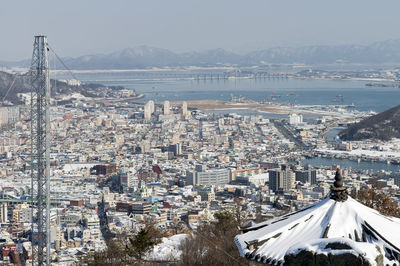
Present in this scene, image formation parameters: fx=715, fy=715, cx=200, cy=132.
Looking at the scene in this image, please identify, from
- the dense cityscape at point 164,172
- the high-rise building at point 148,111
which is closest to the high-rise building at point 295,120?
the dense cityscape at point 164,172

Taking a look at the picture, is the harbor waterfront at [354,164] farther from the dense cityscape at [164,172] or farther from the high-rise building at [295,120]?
the high-rise building at [295,120]

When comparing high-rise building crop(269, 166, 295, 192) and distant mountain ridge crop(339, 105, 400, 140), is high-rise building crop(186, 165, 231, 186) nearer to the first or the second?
high-rise building crop(269, 166, 295, 192)

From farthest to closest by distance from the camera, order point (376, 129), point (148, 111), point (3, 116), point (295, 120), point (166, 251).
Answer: point (148, 111), point (295, 120), point (3, 116), point (376, 129), point (166, 251)

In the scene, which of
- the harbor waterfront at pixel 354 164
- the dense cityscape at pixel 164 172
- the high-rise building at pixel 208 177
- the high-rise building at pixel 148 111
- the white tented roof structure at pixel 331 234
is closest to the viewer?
the white tented roof structure at pixel 331 234

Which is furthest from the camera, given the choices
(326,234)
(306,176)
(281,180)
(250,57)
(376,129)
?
(250,57)

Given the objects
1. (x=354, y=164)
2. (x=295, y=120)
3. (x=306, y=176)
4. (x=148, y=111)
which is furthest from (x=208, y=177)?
(x=148, y=111)

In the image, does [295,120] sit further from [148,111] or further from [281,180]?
[281,180]

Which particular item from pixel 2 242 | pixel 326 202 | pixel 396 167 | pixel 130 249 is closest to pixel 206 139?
pixel 396 167
